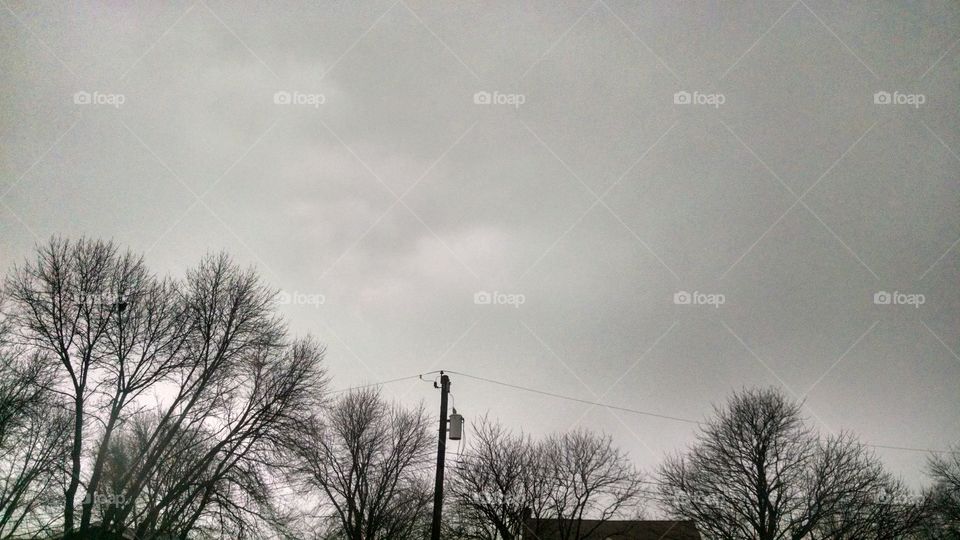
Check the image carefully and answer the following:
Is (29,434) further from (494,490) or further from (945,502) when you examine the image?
(945,502)

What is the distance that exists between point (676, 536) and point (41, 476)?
1656 inches

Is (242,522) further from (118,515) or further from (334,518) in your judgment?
(334,518)

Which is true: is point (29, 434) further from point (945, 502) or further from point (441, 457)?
point (945, 502)

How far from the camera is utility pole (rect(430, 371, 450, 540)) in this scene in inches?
620

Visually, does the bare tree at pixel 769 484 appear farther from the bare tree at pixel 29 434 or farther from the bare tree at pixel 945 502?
the bare tree at pixel 29 434

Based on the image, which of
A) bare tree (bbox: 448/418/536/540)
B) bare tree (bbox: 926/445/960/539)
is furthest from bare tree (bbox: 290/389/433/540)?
bare tree (bbox: 926/445/960/539)

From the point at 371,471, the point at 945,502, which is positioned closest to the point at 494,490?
the point at 371,471

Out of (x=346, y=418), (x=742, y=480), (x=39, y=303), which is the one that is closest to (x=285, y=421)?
→ (x=39, y=303)

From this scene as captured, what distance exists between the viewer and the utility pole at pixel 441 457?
51.7 ft

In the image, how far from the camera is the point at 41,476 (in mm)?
20703

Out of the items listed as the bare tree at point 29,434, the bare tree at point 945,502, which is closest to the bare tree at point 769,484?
the bare tree at point 945,502

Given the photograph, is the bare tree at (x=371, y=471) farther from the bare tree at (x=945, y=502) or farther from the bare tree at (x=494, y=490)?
the bare tree at (x=945, y=502)

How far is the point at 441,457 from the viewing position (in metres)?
16.6

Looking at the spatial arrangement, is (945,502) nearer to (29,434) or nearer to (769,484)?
(769,484)
